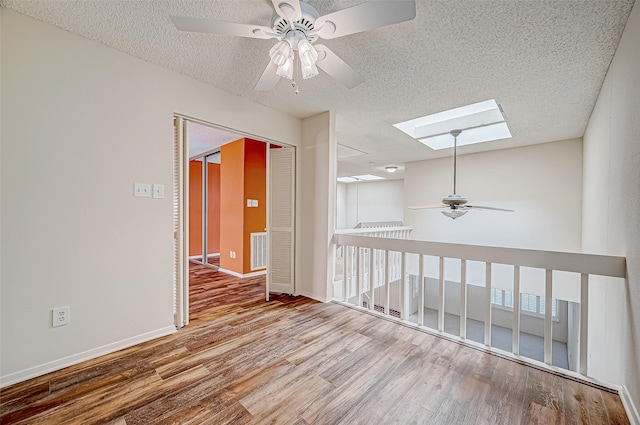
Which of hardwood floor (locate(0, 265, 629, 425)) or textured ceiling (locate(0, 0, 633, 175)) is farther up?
textured ceiling (locate(0, 0, 633, 175))

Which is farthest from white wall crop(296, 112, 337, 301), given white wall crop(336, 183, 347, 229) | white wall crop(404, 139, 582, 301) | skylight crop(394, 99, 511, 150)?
white wall crop(336, 183, 347, 229)

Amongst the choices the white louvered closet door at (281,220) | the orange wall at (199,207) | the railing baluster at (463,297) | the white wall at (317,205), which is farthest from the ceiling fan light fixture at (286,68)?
the orange wall at (199,207)

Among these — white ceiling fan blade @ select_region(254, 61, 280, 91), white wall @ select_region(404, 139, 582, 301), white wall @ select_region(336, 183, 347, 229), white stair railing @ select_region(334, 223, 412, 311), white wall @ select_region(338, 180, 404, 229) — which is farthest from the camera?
white wall @ select_region(336, 183, 347, 229)

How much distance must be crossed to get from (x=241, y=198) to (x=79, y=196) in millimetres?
2650

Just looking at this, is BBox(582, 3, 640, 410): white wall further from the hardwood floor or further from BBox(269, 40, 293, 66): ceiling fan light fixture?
BBox(269, 40, 293, 66): ceiling fan light fixture

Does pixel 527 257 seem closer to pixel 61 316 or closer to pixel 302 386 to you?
pixel 302 386

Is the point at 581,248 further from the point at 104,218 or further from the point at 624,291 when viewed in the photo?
the point at 104,218

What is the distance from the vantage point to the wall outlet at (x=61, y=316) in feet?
5.89

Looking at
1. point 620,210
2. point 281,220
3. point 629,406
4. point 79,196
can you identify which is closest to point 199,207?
point 281,220

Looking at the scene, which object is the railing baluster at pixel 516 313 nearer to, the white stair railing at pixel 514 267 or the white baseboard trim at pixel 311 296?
the white stair railing at pixel 514 267

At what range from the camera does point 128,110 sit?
210cm

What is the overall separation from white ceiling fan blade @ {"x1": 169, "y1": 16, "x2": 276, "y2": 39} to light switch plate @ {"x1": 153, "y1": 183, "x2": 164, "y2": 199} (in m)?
1.34

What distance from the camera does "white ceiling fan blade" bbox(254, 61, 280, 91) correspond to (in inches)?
69.6

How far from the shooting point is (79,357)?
6.17 feet
